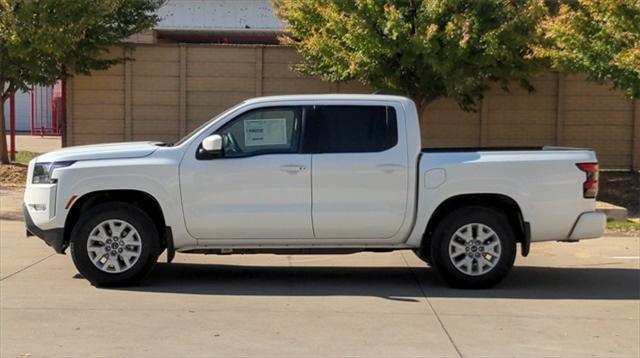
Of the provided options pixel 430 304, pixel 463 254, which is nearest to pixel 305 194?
pixel 430 304

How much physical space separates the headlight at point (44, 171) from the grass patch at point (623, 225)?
→ 869cm

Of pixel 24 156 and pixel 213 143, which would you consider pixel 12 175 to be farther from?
pixel 213 143

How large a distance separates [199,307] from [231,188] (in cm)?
129

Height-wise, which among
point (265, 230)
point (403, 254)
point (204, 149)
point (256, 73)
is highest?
point (256, 73)

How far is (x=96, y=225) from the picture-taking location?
7797 millimetres

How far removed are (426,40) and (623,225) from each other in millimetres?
4580

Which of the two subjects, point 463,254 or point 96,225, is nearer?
point 96,225

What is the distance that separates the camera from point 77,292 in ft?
25.1

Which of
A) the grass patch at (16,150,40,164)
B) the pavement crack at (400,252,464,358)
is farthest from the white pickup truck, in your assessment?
Answer: the grass patch at (16,150,40,164)

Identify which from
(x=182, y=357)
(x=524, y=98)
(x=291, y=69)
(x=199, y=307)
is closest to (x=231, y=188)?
(x=199, y=307)

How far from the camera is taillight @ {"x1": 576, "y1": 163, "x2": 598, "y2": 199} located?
7984 millimetres

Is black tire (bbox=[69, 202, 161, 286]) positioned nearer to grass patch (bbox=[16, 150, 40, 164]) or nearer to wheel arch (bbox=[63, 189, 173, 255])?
Answer: wheel arch (bbox=[63, 189, 173, 255])

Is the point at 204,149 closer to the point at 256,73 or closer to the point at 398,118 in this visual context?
the point at 398,118

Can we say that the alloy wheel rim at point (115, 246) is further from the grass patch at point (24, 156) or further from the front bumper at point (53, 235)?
the grass patch at point (24, 156)
